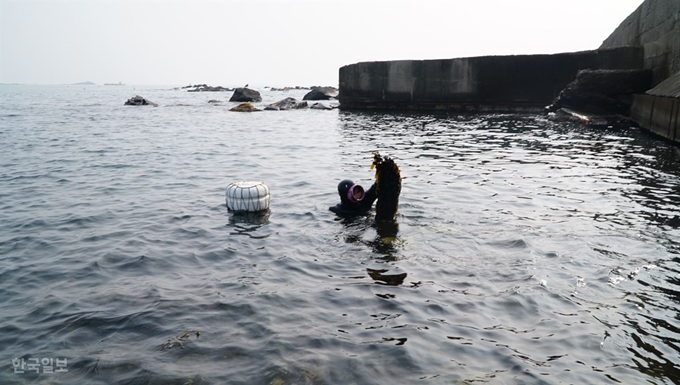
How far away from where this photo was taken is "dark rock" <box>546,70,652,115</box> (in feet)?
65.4

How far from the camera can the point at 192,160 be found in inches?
624

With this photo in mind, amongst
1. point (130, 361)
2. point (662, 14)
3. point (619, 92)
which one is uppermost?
point (662, 14)

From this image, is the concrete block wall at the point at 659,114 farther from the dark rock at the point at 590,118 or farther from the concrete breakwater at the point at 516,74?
the dark rock at the point at 590,118

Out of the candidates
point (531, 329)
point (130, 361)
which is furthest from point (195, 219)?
point (531, 329)

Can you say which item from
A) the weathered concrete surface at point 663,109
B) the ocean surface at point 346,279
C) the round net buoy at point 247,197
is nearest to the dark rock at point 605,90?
the weathered concrete surface at point 663,109

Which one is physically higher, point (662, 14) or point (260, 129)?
point (662, 14)

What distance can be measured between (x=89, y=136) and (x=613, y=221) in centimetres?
2156

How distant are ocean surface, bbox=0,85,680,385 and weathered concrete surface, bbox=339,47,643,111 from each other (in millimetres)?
15404

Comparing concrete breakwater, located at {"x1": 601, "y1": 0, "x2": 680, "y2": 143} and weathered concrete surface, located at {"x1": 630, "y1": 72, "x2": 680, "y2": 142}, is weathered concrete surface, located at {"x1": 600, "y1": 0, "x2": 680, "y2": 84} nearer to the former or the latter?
concrete breakwater, located at {"x1": 601, "y1": 0, "x2": 680, "y2": 143}

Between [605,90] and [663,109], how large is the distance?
6.83 m

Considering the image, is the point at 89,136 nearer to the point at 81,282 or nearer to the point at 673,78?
the point at 81,282
